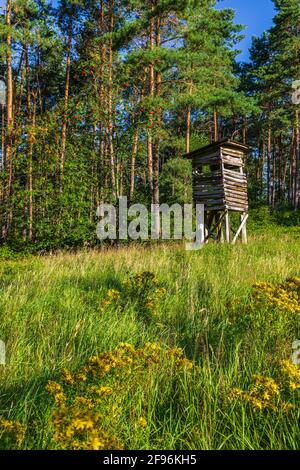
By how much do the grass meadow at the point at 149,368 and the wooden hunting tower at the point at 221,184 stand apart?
9.97m

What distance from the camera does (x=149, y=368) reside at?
261 centimetres

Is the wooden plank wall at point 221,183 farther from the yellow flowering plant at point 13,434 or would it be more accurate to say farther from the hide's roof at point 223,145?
the yellow flowering plant at point 13,434

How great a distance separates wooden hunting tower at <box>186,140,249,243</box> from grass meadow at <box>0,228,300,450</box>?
→ 9974 millimetres

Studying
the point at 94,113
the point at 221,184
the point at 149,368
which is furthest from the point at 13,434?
the point at 94,113

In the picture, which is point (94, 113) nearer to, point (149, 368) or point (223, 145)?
point (223, 145)

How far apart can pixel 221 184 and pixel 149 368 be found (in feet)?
44.2

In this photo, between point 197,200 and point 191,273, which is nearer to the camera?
point 191,273

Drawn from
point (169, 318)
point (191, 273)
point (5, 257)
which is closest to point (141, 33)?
point (5, 257)

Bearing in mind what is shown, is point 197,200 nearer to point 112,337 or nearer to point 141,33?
point 141,33

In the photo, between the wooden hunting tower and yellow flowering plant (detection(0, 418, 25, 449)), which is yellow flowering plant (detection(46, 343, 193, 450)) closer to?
yellow flowering plant (detection(0, 418, 25, 449))

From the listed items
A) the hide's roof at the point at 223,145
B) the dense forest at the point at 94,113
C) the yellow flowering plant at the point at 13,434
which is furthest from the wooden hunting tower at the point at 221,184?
the yellow flowering plant at the point at 13,434

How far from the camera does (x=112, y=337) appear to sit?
381 cm

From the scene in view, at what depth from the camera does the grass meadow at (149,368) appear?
2.13 metres

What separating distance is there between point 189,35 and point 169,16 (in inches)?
119
